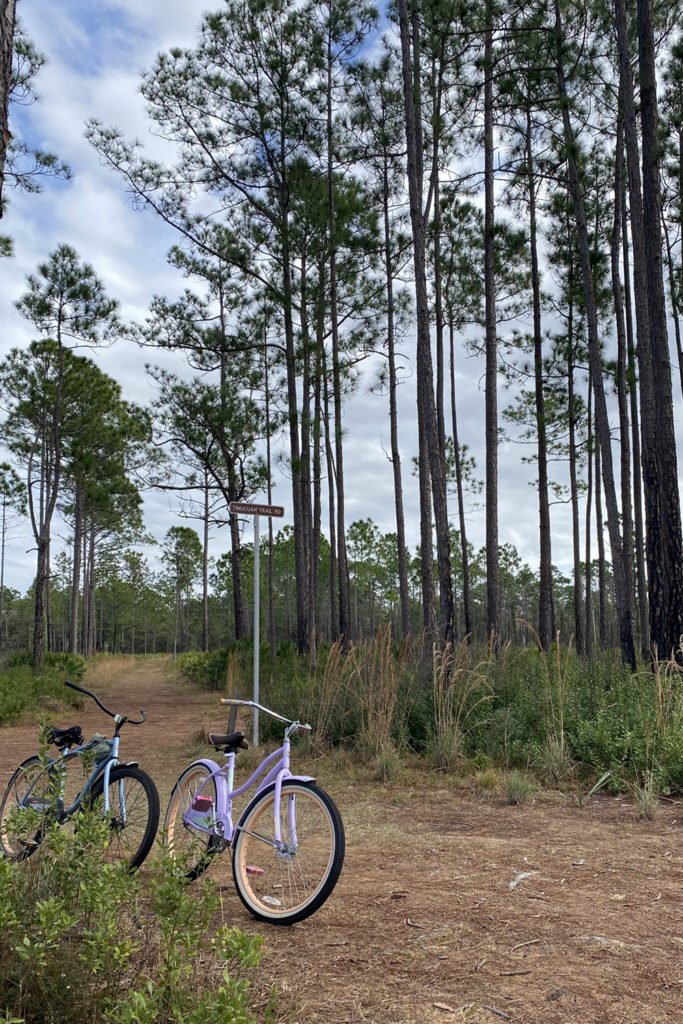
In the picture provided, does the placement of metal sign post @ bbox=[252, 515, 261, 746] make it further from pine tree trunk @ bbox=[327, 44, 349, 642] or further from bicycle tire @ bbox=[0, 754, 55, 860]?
pine tree trunk @ bbox=[327, 44, 349, 642]

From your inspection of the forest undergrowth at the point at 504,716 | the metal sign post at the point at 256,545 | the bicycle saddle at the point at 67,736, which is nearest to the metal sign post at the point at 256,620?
the metal sign post at the point at 256,545

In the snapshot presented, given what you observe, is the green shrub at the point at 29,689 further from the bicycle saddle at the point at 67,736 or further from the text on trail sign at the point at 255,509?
the bicycle saddle at the point at 67,736

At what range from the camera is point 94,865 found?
236 centimetres

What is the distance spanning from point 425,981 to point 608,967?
0.64 m

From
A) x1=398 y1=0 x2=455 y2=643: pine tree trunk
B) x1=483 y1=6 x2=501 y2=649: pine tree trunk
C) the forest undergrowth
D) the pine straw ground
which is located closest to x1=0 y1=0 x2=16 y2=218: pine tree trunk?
the pine straw ground

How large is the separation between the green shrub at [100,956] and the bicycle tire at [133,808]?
109 centimetres

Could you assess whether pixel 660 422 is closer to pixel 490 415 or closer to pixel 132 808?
pixel 490 415

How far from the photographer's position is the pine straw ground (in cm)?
241

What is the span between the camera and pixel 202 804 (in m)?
3.47

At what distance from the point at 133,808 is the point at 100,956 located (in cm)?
165

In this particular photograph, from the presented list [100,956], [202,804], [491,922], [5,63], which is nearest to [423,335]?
[5,63]

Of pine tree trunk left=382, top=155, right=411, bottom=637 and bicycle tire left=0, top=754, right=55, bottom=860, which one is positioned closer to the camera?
bicycle tire left=0, top=754, right=55, bottom=860

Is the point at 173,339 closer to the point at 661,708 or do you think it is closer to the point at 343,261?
the point at 343,261

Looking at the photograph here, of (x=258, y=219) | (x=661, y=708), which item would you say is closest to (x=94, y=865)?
(x=661, y=708)
